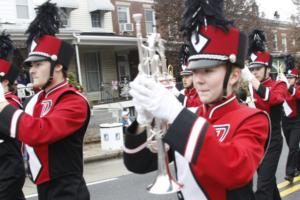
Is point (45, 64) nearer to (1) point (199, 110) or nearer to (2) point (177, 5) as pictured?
(1) point (199, 110)

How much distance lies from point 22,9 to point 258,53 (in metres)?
14.8

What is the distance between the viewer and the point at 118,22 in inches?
920

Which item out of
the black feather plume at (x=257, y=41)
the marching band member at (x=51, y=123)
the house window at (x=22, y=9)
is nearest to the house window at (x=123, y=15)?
the house window at (x=22, y=9)

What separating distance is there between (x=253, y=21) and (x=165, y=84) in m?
23.1

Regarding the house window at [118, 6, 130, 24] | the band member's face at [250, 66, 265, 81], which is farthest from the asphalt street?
the house window at [118, 6, 130, 24]

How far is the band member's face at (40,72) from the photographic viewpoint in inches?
136

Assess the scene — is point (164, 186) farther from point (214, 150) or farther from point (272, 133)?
point (272, 133)

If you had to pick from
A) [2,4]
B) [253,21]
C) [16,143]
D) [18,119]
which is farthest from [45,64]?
[253,21]

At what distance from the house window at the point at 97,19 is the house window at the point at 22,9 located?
3847 mm

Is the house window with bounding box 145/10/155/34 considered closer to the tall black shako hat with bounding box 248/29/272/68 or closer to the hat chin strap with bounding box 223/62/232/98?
the tall black shako hat with bounding box 248/29/272/68

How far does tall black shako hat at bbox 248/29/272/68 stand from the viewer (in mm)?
5981

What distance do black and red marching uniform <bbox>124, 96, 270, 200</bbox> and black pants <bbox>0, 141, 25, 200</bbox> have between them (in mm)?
1878

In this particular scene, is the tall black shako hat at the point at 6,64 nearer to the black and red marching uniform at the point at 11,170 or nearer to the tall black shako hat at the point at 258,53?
the black and red marching uniform at the point at 11,170

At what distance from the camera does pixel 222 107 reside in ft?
7.91
